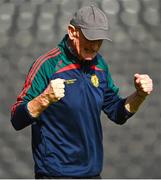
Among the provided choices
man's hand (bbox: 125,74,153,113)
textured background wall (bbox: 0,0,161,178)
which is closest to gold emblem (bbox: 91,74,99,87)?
man's hand (bbox: 125,74,153,113)

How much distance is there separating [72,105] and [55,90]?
6.0 inches

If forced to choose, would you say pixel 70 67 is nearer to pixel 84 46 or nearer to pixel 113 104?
pixel 84 46

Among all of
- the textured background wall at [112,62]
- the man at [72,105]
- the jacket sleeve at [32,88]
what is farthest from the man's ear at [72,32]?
the textured background wall at [112,62]

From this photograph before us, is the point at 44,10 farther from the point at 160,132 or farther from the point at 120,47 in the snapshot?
the point at 160,132

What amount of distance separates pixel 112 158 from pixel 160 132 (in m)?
0.23

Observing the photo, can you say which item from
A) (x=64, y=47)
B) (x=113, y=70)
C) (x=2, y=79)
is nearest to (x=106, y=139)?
(x=113, y=70)

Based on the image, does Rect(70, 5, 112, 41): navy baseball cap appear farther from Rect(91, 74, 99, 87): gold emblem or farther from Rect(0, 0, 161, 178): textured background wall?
Rect(0, 0, 161, 178): textured background wall

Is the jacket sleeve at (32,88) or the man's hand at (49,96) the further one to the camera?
the jacket sleeve at (32,88)

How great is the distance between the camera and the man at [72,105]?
1840mm

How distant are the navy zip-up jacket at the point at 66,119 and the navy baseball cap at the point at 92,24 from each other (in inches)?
3.3

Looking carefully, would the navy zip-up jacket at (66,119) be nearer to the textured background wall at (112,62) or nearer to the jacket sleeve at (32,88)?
the jacket sleeve at (32,88)

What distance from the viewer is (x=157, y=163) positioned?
3.07 metres

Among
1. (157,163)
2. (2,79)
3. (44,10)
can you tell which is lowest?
(157,163)

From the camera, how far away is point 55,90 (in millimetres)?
1702
